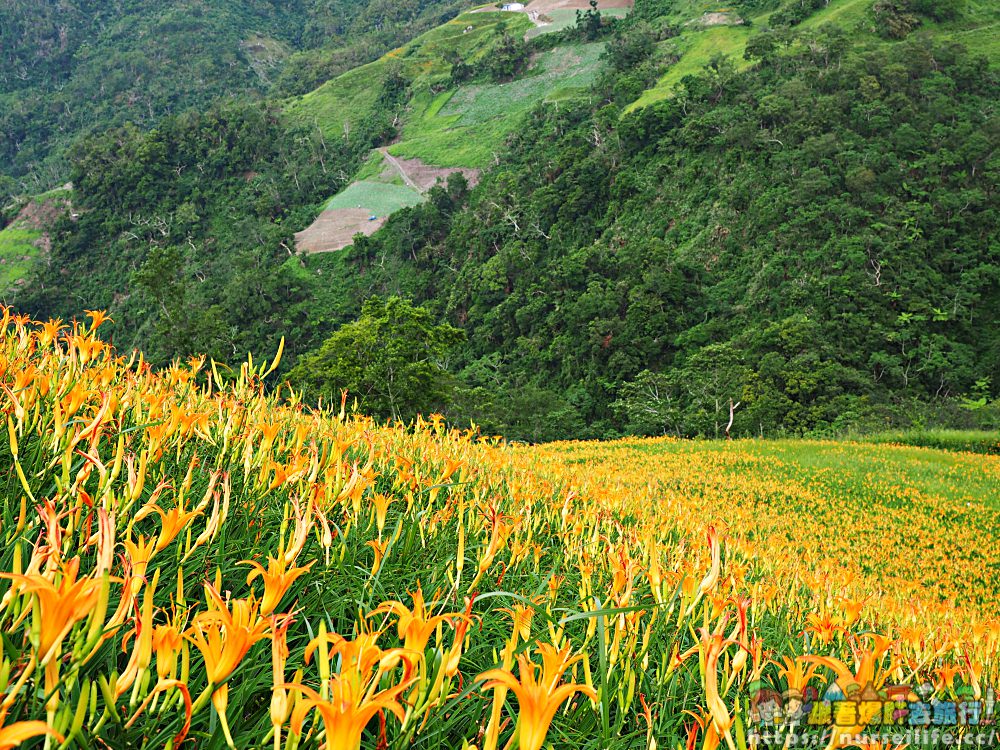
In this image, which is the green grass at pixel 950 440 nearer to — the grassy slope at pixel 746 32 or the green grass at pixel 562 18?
the grassy slope at pixel 746 32

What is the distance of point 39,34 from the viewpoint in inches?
5084

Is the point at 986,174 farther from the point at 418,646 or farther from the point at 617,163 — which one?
the point at 418,646

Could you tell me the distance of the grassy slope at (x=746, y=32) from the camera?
4453 centimetres

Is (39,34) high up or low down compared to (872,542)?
up

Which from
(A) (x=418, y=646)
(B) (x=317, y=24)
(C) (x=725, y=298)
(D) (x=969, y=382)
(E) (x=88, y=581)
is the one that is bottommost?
(D) (x=969, y=382)

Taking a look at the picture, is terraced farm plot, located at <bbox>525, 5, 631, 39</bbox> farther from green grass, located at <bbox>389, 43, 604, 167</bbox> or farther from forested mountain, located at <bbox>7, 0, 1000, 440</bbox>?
green grass, located at <bbox>389, 43, 604, 167</bbox>

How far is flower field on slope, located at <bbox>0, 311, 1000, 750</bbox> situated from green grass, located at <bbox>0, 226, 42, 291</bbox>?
270ft

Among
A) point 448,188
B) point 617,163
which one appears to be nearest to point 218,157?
point 448,188

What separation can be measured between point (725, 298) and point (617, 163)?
18.6 metres

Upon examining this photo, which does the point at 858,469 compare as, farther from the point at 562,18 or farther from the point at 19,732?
the point at 562,18

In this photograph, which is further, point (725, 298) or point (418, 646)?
point (725, 298)

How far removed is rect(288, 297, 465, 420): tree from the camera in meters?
17.4

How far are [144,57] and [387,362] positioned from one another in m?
134

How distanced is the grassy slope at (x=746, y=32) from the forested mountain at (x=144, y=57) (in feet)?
218
